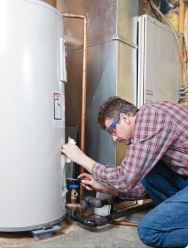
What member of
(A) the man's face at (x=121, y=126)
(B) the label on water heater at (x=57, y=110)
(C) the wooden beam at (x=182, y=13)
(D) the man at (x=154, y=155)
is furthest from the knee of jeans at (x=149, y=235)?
(C) the wooden beam at (x=182, y=13)

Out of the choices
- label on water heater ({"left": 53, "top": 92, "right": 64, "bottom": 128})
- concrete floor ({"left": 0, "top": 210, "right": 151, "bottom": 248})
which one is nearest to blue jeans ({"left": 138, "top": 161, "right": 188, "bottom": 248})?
concrete floor ({"left": 0, "top": 210, "right": 151, "bottom": 248})

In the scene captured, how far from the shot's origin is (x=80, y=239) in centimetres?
146

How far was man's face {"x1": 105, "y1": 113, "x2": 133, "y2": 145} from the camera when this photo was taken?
4.50 feet

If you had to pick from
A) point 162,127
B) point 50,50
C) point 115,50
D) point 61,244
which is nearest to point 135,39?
point 115,50

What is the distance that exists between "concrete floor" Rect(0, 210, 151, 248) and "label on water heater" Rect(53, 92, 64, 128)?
21.4 inches

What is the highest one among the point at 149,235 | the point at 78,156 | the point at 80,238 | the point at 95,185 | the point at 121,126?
the point at 121,126

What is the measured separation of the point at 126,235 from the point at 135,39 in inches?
54.0

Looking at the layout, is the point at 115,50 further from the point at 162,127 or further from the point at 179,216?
the point at 179,216

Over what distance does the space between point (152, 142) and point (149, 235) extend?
39 centimetres

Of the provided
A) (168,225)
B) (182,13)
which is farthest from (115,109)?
(182,13)

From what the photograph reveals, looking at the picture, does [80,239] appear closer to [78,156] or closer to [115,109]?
[78,156]

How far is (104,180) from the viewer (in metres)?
1.36

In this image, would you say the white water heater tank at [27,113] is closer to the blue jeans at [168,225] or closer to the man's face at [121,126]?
the man's face at [121,126]

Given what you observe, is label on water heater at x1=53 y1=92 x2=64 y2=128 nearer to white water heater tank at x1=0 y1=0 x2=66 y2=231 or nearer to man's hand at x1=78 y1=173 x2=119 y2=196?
white water heater tank at x1=0 y1=0 x2=66 y2=231
